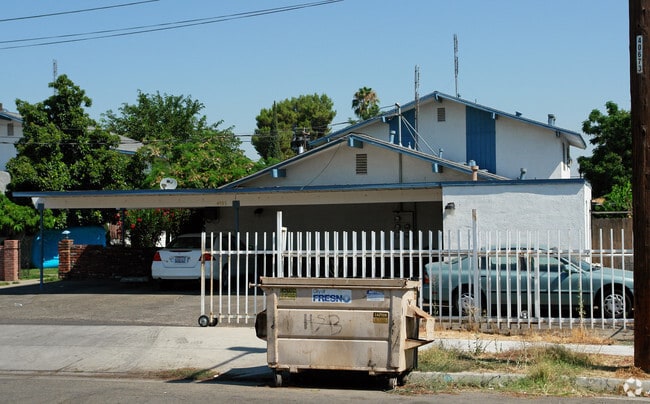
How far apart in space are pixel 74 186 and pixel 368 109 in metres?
38.3

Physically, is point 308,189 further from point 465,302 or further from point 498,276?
point 498,276

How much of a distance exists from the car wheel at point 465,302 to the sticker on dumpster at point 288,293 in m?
4.21

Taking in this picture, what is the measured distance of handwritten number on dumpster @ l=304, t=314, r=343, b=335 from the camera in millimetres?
9750

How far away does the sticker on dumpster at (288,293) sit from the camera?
9953 millimetres

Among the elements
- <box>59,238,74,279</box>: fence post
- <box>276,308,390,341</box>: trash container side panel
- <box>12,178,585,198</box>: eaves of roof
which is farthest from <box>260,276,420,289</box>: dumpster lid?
<box>59,238,74,279</box>: fence post

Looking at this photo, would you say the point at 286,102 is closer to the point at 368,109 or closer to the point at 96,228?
the point at 368,109

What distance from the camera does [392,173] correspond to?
24047mm

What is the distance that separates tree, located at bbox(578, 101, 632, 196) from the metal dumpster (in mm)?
36234

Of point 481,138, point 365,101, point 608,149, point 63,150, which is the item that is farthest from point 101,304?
point 365,101

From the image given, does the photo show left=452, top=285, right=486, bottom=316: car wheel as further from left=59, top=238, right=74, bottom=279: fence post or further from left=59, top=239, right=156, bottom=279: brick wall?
left=59, top=238, right=74, bottom=279: fence post

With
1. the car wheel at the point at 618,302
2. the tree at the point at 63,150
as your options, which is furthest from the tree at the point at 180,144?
the car wheel at the point at 618,302

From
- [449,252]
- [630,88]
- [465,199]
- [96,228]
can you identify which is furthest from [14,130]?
[630,88]

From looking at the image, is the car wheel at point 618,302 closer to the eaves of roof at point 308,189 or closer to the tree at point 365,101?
the eaves of roof at point 308,189

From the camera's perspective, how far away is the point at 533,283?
1425 cm
